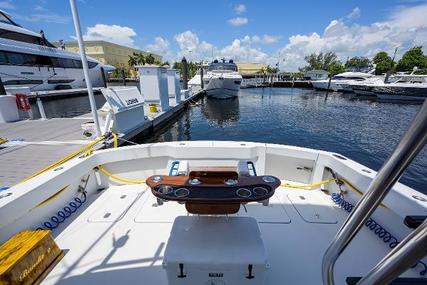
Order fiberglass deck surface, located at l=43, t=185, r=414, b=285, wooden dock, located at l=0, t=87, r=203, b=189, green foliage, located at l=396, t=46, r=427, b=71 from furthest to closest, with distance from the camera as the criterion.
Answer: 1. green foliage, located at l=396, t=46, r=427, b=71
2. wooden dock, located at l=0, t=87, r=203, b=189
3. fiberglass deck surface, located at l=43, t=185, r=414, b=285

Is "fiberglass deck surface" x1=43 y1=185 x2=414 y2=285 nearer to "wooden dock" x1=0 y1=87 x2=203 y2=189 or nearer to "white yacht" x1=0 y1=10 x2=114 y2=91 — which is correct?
"wooden dock" x1=0 y1=87 x2=203 y2=189

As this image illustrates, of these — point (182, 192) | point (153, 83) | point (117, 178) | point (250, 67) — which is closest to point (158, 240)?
point (182, 192)

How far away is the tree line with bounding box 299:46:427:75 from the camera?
41.9 metres

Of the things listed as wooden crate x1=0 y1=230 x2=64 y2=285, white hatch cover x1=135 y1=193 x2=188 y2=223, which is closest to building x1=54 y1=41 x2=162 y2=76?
white hatch cover x1=135 y1=193 x2=188 y2=223

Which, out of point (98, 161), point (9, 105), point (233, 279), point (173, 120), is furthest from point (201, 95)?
point (233, 279)

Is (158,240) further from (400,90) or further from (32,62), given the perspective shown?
(400,90)

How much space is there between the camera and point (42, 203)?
6.97ft

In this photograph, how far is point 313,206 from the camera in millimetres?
2576

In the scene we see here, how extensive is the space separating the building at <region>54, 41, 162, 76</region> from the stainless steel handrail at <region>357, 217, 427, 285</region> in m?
65.0

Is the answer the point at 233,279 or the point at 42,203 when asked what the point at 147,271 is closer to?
the point at 233,279

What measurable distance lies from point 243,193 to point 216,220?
1.44 feet

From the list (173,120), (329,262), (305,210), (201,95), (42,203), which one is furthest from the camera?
(201,95)

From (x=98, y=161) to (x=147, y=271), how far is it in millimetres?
1821

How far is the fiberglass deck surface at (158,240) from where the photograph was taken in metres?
1.71
